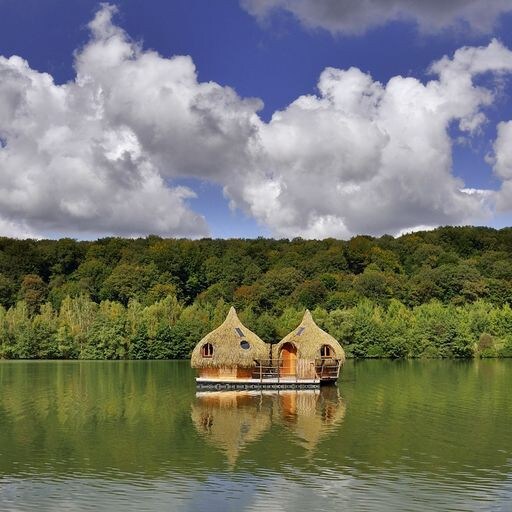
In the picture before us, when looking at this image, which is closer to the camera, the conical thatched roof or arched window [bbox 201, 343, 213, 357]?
the conical thatched roof

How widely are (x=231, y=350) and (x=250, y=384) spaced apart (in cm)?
276

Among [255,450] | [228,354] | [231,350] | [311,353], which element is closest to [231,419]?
[255,450]

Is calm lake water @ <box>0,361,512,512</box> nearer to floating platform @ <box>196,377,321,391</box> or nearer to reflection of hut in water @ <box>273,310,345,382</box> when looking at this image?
floating platform @ <box>196,377,321,391</box>

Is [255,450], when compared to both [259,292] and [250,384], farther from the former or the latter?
[259,292]

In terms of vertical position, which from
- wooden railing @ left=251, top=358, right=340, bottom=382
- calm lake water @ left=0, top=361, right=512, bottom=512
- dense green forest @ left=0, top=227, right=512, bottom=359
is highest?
dense green forest @ left=0, top=227, right=512, bottom=359

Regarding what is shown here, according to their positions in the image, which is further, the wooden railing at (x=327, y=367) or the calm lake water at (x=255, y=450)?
the wooden railing at (x=327, y=367)

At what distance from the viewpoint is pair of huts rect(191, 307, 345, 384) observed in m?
46.1

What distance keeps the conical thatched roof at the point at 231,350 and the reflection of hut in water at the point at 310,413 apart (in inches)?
151

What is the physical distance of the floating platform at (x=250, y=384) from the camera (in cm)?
4447

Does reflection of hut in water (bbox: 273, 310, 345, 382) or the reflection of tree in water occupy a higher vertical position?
reflection of hut in water (bbox: 273, 310, 345, 382)

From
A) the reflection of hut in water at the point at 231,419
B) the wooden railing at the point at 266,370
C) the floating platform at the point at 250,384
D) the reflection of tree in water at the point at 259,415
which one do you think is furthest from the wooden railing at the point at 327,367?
the reflection of hut in water at the point at 231,419

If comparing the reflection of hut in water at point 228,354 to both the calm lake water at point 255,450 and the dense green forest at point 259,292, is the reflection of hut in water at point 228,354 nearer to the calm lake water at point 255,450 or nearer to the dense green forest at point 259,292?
the calm lake water at point 255,450

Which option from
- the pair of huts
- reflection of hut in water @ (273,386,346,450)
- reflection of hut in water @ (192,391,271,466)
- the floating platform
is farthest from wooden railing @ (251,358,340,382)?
reflection of hut in water @ (192,391,271,466)

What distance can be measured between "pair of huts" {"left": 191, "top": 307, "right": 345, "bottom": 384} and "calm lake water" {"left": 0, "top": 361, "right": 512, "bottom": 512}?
305 centimetres
